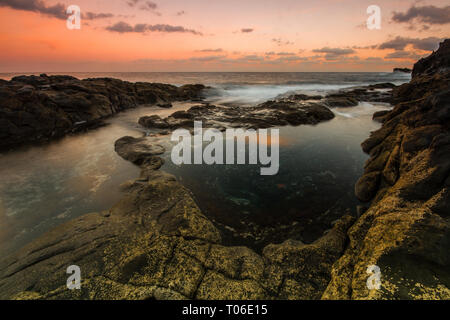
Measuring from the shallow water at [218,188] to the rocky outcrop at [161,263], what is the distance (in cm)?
95

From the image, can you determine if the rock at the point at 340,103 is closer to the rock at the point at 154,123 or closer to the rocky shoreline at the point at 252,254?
the rock at the point at 154,123

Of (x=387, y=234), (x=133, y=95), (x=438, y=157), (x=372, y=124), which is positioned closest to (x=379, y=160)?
(x=438, y=157)

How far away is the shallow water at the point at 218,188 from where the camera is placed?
6.05 meters

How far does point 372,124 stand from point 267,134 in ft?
33.7

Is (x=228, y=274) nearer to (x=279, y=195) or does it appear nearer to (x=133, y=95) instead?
(x=279, y=195)

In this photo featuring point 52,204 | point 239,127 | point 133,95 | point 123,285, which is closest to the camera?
point 123,285

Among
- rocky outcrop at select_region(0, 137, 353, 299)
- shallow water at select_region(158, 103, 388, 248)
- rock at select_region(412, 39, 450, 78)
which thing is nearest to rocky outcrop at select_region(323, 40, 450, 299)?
rocky outcrop at select_region(0, 137, 353, 299)

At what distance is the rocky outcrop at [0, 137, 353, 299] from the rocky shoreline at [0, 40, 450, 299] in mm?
20

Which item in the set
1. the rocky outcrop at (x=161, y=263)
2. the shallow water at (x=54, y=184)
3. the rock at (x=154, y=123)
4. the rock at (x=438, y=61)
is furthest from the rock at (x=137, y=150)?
the rock at (x=438, y=61)

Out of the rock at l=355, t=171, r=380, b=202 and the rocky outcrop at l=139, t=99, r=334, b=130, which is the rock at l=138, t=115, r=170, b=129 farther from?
the rock at l=355, t=171, r=380, b=202

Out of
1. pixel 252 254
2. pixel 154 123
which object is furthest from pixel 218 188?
pixel 154 123

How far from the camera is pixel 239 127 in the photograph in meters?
17.5

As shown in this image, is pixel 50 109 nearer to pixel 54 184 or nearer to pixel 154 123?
pixel 154 123

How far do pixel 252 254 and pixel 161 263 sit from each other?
6.69 feet
